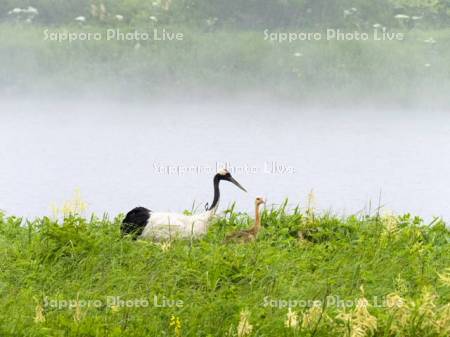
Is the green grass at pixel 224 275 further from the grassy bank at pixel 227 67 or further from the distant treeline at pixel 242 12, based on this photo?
the distant treeline at pixel 242 12

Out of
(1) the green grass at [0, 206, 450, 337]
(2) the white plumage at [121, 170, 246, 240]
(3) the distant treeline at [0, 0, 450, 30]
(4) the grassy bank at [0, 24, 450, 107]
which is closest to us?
(1) the green grass at [0, 206, 450, 337]

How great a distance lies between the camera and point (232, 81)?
3014cm

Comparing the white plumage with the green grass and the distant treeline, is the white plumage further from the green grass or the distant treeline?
the distant treeline

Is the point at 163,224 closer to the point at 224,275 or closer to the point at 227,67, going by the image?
the point at 224,275

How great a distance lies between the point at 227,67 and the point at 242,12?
267 centimetres

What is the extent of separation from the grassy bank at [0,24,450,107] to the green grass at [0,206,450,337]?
13.4m

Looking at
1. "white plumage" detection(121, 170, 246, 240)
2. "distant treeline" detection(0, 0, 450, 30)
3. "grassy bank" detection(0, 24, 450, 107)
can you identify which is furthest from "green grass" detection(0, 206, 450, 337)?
"distant treeline" detection(0, 0, 450, 30)

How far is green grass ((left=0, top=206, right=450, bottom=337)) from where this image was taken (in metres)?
11.6

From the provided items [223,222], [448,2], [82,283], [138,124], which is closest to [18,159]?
[138,124]

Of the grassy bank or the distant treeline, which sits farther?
the distant treeline

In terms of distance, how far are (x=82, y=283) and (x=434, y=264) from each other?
393 centimetres

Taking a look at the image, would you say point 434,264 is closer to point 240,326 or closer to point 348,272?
point 348,272

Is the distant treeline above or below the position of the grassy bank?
above

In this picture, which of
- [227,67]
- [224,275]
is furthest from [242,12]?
[224,275]
